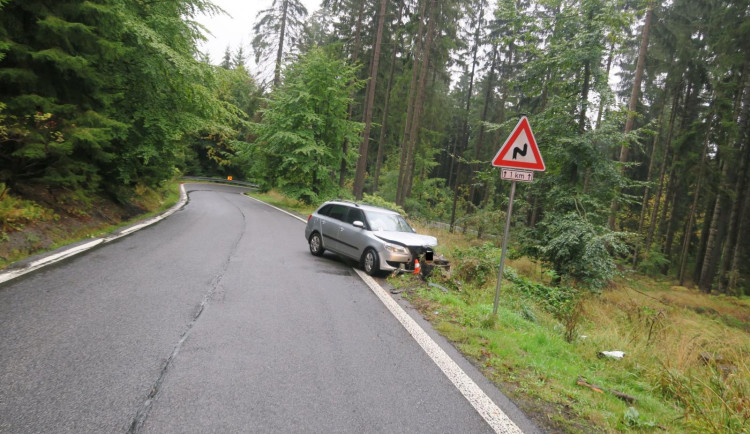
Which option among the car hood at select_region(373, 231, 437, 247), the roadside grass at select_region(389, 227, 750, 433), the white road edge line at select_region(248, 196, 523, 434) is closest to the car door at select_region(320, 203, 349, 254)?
the car hood at select_region(373, 231, 437, 247)

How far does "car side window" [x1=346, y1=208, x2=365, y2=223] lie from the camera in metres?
9.55

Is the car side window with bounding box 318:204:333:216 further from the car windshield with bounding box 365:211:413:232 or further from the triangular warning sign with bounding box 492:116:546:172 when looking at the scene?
the triangular warning sign with bounding box 492:116:546:172

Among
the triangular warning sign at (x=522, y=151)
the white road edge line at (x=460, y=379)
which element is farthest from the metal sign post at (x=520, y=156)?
the white road edge line at (x=460, y=379)

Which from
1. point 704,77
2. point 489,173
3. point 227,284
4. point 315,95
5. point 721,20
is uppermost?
point 721,20

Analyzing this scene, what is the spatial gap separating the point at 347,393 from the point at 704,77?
85.4ft

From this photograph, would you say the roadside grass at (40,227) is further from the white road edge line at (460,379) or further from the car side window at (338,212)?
the white road edge line at (460,379)

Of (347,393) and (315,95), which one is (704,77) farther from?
(347,393)

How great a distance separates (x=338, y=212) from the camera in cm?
1036

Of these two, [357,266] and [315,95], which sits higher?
[315,95]

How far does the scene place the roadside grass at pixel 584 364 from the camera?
3.46 metres

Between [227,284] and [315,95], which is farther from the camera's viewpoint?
[315,95]

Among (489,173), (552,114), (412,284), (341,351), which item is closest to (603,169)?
(552,114)

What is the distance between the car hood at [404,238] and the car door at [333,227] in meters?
1.37

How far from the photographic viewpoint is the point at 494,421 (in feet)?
10.2
